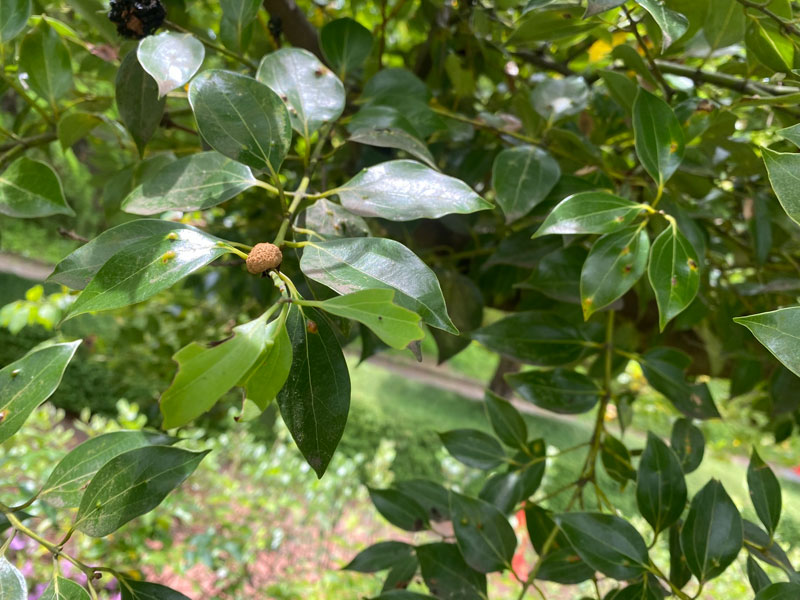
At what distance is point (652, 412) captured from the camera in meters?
2.44

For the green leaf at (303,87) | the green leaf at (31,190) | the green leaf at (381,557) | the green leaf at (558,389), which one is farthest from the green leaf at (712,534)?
the green leaf at (31,190)

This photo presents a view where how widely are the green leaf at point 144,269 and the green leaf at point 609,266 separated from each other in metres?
0.19

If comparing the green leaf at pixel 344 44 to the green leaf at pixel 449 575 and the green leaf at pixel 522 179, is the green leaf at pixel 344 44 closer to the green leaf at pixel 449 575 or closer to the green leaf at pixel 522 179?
the green leaf at pixel 522 179

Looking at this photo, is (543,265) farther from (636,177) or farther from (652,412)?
(652,412)

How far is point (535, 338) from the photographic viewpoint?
406 mm

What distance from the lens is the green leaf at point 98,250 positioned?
0.76ft

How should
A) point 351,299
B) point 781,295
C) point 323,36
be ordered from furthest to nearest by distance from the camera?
point 781,295 → point 323,36 → point 351,299

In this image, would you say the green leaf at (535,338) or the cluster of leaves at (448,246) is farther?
the green leaf at (535,338)

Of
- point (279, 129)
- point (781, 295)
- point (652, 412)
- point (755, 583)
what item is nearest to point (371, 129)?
point (279, 129)

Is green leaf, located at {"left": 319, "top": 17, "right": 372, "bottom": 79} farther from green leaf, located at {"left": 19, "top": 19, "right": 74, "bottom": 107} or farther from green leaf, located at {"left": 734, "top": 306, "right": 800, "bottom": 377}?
green leaf, located at {"left": 734, "top": 306, "right": 800, "bottom": 377}

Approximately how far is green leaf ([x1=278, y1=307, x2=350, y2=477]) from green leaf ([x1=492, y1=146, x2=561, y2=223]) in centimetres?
17

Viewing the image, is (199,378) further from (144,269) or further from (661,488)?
(661,488)

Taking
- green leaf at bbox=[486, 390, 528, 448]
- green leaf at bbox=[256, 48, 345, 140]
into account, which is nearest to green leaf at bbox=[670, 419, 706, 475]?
green leaf at bbox=[486, 390, 528, 448]

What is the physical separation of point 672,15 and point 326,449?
0.27m
